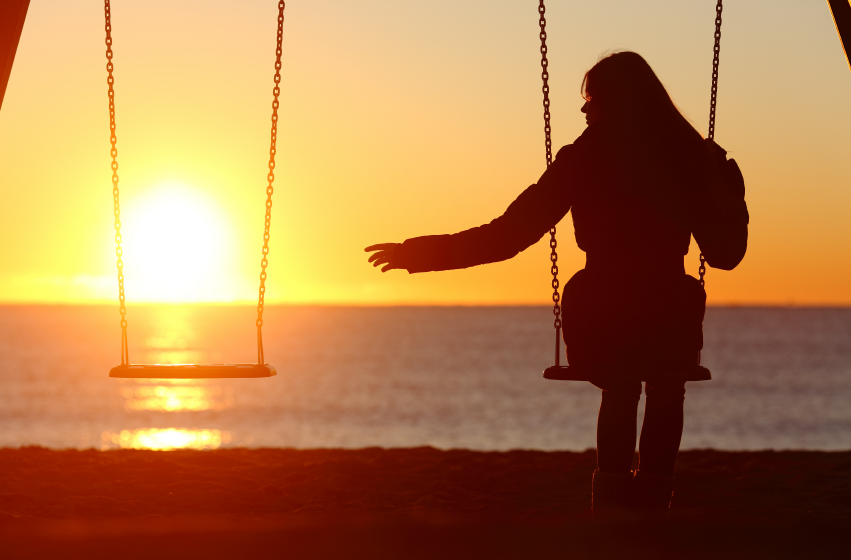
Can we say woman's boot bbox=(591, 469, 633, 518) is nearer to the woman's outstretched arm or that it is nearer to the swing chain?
the woman's outstretched arm

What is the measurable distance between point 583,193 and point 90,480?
14.3 feet

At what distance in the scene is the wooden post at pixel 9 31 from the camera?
16.3 feet

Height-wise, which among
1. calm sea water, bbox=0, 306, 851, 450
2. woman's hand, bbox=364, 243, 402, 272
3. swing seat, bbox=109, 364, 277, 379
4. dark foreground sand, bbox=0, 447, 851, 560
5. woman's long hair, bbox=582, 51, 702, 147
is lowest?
calm sea water, bbox=0, 306, 851, 450

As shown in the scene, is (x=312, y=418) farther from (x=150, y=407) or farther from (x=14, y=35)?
(x=14, y=35)

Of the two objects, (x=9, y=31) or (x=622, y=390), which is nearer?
(x=622, y=390)

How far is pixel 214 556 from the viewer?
1763 millimetres

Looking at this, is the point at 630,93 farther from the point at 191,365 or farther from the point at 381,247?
the point at 191,365

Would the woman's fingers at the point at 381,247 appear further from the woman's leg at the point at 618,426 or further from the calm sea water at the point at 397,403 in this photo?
the calm sea water at the point at 397,403

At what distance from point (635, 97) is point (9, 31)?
10.3ft

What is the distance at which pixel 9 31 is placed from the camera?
4984 millimetres

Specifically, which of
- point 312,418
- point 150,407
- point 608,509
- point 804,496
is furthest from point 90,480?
point 150,407

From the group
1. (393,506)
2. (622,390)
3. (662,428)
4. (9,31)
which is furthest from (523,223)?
(9,31)

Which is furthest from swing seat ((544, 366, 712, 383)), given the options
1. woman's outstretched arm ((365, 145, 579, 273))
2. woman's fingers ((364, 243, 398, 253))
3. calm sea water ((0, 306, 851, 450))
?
calm sea water ((0, 306, 851, 450))

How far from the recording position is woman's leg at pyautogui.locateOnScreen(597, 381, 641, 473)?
3762 millimetres
